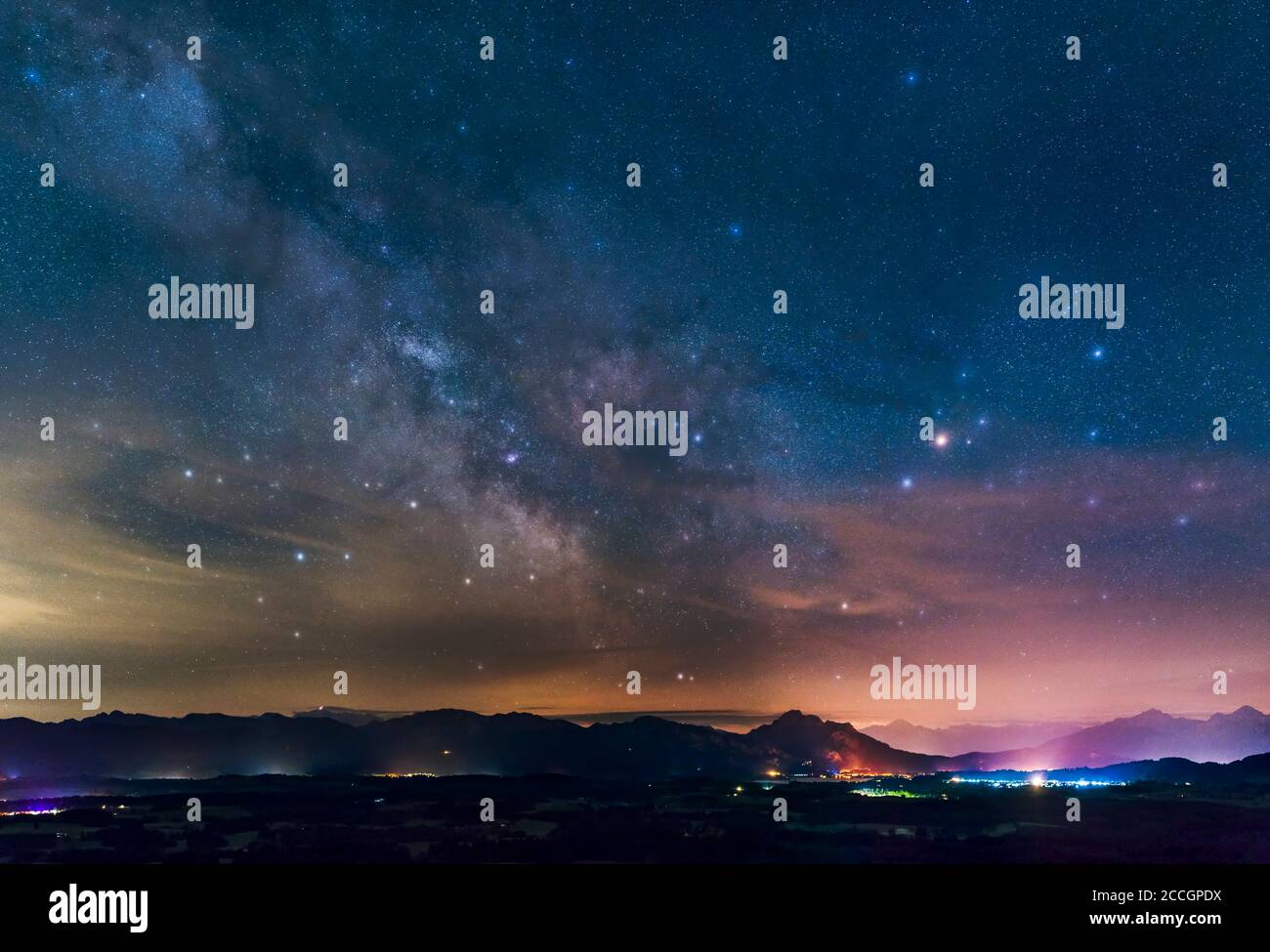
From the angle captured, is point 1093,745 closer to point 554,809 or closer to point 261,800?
point 554,809
